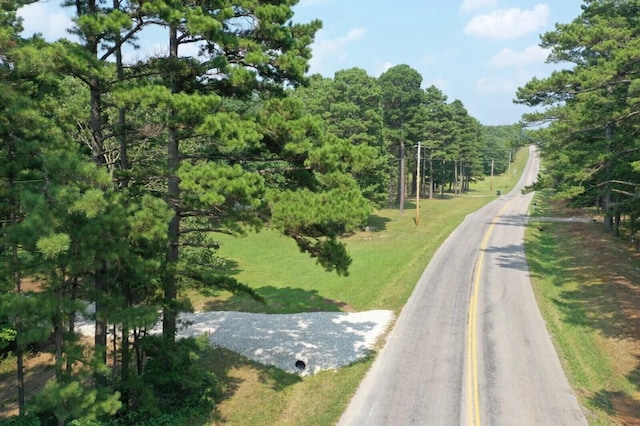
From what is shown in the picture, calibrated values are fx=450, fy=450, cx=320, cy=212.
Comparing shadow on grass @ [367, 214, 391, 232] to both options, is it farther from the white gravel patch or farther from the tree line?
the white gravel patch

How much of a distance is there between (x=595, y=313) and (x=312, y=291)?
14.1 meters

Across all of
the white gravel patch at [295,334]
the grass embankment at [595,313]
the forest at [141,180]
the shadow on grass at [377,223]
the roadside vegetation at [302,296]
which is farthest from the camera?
the shadow on grass at [377,223]

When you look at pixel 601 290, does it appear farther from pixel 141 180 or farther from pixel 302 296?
pixel 141 180

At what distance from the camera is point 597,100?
20.9 metres

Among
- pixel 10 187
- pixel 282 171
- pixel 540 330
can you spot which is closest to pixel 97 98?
pixel 10 187

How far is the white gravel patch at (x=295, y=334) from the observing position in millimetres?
16766

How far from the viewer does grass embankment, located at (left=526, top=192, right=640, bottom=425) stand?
544 inches

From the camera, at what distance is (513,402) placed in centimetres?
1311

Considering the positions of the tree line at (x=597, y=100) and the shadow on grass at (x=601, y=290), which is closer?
the shadow on grass at (x=601, y=290)

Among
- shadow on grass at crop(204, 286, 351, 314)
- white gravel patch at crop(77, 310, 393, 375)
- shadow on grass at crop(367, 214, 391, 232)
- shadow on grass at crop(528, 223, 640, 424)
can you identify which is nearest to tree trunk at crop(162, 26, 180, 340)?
white gravel patch at crop(77, 310, 393, 375)

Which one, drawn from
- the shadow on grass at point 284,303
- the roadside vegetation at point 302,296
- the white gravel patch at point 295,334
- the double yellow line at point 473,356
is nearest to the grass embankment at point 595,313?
the double yellow line at point 473,356

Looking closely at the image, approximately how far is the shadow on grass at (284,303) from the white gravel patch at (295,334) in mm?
811

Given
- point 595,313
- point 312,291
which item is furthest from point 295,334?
point 595,313

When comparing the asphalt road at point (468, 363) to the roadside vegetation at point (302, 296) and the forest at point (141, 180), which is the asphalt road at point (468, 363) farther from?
the forest at point (141, 180)
